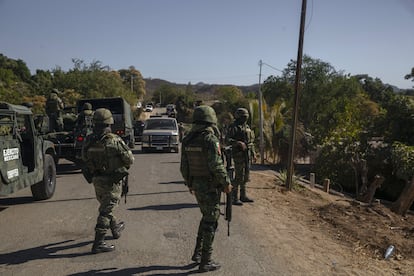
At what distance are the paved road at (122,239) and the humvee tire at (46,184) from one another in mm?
158

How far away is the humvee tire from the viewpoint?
26.5ft

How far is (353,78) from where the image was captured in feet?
111

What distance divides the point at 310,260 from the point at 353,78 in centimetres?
3135

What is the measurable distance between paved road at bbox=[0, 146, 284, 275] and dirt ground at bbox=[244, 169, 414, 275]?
37 centimetres

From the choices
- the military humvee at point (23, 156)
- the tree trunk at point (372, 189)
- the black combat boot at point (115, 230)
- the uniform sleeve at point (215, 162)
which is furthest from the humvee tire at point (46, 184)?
the tree trunk at point (372, 189)

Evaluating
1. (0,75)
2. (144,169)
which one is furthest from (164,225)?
(0,75)

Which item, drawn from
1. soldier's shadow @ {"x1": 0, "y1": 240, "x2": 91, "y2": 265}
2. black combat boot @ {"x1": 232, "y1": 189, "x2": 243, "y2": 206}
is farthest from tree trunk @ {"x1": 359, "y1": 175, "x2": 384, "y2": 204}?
soldier's shadow @ {"x1": 0, "y1": 240, "x2": 91, "y2": 265}

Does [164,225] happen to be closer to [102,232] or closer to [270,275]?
[102,232]

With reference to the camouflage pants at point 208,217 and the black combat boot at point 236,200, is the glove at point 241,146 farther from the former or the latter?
the camouflage pants at point 208,217

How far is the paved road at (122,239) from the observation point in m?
4.67

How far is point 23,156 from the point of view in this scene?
7594 millimetres

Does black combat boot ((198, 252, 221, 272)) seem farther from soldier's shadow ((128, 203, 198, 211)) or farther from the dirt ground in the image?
soldier's shadow ((128, 203, 198, 211))

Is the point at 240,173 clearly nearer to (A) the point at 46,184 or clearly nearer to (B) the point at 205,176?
(B) the point at 205,176

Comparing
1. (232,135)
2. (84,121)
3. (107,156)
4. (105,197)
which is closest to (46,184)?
(105,197)
